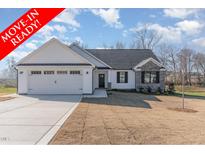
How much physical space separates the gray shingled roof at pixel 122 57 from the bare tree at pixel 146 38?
17439 millimetres

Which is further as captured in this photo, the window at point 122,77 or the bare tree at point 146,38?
the bare tree at point 146,38

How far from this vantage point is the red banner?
12227mm

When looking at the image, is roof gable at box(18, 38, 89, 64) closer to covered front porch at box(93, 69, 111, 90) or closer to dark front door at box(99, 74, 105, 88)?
covered front porch at box(93, 69, 111, 90)

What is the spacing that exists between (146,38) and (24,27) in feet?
117

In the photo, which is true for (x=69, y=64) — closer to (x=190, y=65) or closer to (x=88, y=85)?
(x=88, y=85)

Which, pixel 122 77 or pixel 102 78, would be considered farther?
pixel 102 78

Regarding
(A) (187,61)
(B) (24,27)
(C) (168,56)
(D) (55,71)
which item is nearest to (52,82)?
(D) (55,71)

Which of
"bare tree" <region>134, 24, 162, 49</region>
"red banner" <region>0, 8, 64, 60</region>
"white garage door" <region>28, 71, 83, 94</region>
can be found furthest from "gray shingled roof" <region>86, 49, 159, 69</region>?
"bare tree" <region>134, 24, 162, 49</region>

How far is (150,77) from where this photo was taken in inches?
1032

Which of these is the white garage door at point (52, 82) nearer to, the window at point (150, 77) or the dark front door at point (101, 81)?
the dark front door at point (101, 81)

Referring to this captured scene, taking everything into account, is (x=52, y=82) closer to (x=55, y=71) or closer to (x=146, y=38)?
(x=55, y=71)

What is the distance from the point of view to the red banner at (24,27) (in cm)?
1223

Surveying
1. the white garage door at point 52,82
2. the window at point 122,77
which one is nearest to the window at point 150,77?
the window at point 122,77

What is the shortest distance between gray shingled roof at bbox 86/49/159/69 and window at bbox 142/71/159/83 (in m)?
1.87
